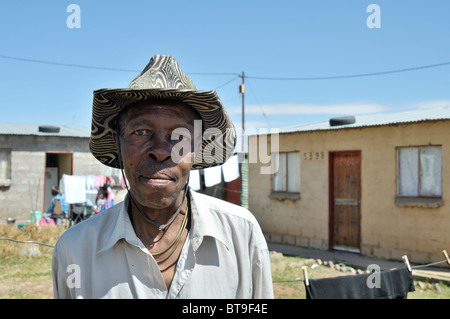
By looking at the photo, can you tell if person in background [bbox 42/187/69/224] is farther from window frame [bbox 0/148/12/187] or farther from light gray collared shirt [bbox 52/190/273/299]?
light gray collared shirt [bbox 52/190/273/299]

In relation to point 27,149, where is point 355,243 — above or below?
below

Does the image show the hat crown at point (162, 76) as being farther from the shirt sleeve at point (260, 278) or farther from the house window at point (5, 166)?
the house window at point (5, 166)

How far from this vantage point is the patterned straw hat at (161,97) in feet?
6.07

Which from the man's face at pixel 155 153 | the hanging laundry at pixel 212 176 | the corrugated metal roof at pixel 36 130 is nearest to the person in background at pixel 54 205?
the corrugated metal roof at pixel 36 130

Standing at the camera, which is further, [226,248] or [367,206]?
[367,206]

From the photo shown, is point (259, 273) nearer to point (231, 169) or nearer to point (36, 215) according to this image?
point (231, 169)

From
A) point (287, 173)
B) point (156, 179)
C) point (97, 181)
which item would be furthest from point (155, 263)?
point (97, 181)

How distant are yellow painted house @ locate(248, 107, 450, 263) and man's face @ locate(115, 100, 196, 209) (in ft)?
31.0

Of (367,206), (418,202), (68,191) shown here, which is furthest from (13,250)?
(418,202)

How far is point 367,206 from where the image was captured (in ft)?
37.4

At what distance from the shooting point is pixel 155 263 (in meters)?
1.80

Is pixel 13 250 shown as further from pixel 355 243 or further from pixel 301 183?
pixel 355 243
